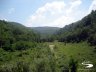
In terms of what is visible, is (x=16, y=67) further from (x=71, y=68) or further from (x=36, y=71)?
(x=71, y=68)

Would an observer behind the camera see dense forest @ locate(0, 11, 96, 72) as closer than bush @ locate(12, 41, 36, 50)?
Yes

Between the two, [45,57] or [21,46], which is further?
[21,46]

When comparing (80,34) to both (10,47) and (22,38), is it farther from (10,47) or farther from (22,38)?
(10,47)

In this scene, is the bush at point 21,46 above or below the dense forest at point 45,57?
above

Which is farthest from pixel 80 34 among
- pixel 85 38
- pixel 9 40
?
pixel 9 40

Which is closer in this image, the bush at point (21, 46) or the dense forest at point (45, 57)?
the dense forest at point (45, 57)

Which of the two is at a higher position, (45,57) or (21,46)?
(21,46)

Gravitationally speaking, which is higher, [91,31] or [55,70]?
[91,31]

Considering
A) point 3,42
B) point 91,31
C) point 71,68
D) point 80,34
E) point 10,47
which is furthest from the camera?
point 80,34

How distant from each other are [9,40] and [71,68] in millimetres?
94656

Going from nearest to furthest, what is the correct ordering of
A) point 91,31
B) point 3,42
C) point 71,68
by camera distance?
point 71,68 → point 3,42 → point 91,31

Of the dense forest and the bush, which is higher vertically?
the bush

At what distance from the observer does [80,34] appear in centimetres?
17488

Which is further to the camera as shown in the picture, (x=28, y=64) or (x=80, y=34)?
(x=80, y=34)
